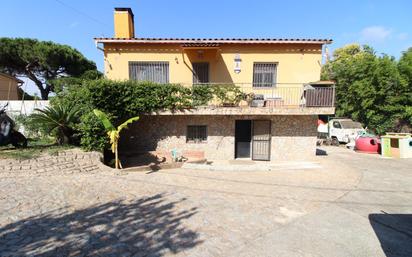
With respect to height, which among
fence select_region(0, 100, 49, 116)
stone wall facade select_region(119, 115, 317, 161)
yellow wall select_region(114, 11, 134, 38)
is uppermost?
yellow wall select_region(114, 11, 134, 38)

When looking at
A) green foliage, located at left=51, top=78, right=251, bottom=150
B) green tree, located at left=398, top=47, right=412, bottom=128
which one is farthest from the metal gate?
green tree, located at left=398, top=47, right=412, bottom=128

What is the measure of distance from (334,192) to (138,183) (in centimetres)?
652

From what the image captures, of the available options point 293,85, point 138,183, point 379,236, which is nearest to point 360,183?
point 379,236

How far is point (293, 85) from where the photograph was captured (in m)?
12.7

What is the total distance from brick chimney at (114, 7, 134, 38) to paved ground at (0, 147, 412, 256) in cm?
794

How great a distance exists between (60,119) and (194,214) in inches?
283

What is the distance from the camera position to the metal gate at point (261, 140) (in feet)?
41.0

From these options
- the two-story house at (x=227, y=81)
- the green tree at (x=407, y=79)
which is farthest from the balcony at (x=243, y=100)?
the green tree at (x=407, y=79)

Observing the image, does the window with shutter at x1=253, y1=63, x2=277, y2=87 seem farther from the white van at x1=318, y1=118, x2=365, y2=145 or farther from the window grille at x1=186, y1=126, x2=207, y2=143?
the white van at x1=318, y1=118, x2=365, y2=145

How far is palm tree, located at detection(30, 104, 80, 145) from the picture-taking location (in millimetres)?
8883

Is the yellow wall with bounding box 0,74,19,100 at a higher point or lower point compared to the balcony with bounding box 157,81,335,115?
higher

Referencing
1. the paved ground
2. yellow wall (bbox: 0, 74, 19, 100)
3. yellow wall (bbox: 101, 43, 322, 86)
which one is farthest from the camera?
yellow wall (bbox: 0, 74, 19, 100)

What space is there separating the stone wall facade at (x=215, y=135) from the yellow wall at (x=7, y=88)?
18.7 metres

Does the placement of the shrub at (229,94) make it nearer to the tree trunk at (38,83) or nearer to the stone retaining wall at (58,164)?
the stone retaining wall at (58,164)
